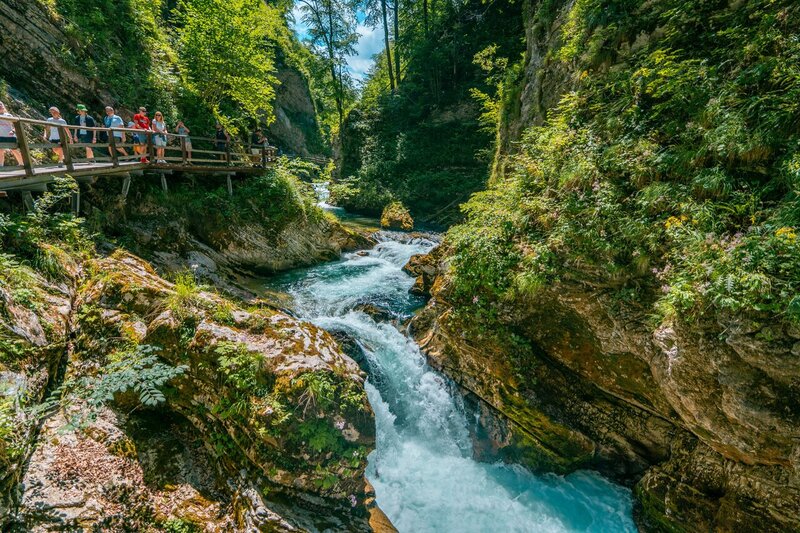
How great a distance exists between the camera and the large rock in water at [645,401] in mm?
4020

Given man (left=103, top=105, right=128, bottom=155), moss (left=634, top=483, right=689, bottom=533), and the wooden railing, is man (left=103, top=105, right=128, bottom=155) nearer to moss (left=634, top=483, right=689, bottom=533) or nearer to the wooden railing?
the wooden railing

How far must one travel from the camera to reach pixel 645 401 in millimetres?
5742

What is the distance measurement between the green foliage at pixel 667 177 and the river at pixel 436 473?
8.01ft

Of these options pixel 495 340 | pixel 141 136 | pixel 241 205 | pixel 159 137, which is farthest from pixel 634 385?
pixel 141 136

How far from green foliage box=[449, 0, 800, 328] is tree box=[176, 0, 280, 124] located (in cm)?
1218

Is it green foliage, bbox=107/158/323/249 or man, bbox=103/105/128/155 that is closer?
man, bbox=103/105/128/155

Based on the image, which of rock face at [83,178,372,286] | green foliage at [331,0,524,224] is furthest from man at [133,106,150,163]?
green foliage at [331,0,524,224]

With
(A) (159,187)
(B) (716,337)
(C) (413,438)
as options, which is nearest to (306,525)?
(C) (413,438)

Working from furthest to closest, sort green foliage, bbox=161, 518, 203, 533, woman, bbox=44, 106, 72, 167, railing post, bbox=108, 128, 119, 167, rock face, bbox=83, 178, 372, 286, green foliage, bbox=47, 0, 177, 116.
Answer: green foliage, bbox=47, 0, 177, 116 < rock face, bbox=83, 178, 372, 286 < railing post, bbox=108, 128, 119, 167 < woman, bbox=44, 106, 72, 167 < green foliage, bbox=161, 518, 203, 533

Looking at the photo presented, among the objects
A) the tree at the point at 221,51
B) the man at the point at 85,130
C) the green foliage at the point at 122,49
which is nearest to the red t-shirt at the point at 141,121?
the man at the point at 85,130

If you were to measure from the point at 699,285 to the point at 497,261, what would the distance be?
3.34 m

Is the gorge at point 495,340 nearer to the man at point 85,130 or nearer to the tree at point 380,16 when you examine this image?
the man at point 85,130

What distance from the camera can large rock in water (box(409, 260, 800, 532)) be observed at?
4.02 meters

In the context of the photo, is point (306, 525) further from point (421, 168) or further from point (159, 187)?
point (421, 168)
